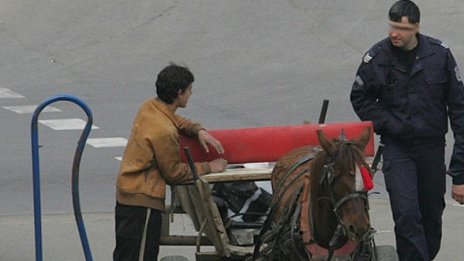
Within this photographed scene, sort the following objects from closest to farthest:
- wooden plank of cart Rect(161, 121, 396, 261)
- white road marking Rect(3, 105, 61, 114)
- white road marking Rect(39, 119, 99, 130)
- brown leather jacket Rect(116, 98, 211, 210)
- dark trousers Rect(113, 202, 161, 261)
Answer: brown leather jacket Rect(116, 98, 211, 210)
dark trousers Rect(113, 202, 161, 261)
wooden plank of cart Rect(161, 121, 396, 261)
white road marking Rect(39, 119, 99, 130)
white road marking Rect(3, 105, 61, 114)

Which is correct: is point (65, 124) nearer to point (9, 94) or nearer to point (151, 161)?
point (9, 94)

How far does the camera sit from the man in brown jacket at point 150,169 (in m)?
8.23

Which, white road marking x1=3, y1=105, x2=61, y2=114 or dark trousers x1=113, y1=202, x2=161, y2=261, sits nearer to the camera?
dark trousers x1=113, y1=202, x2=161, y2=261

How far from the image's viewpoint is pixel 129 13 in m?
21.4

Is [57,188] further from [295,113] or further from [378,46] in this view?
[378,46]

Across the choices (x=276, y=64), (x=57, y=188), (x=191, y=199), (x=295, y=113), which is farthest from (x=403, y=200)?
(x=276, y=64)

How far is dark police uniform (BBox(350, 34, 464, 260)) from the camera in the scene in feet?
28.5

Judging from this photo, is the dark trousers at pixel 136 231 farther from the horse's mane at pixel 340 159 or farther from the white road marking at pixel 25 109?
the white road marking at pixel 25 109

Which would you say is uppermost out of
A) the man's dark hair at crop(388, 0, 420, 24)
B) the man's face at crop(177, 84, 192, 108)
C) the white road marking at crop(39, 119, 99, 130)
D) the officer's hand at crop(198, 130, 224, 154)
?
the man's dark hair at crop(388, 0, 420, 24)

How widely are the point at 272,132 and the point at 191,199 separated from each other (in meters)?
0.71

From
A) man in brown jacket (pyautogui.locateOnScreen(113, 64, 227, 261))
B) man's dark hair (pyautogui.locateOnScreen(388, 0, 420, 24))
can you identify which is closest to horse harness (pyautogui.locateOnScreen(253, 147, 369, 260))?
man in brown jacket (pyautogui.locateOnScreen(113, 64, 227, 261))

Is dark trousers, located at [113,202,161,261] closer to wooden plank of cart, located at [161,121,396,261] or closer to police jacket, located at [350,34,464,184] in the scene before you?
wooden plank of cart, located at [161,121,396,261]

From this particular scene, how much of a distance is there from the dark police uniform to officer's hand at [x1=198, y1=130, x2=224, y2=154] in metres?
1.01

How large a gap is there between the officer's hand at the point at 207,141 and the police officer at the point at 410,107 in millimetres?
1008
